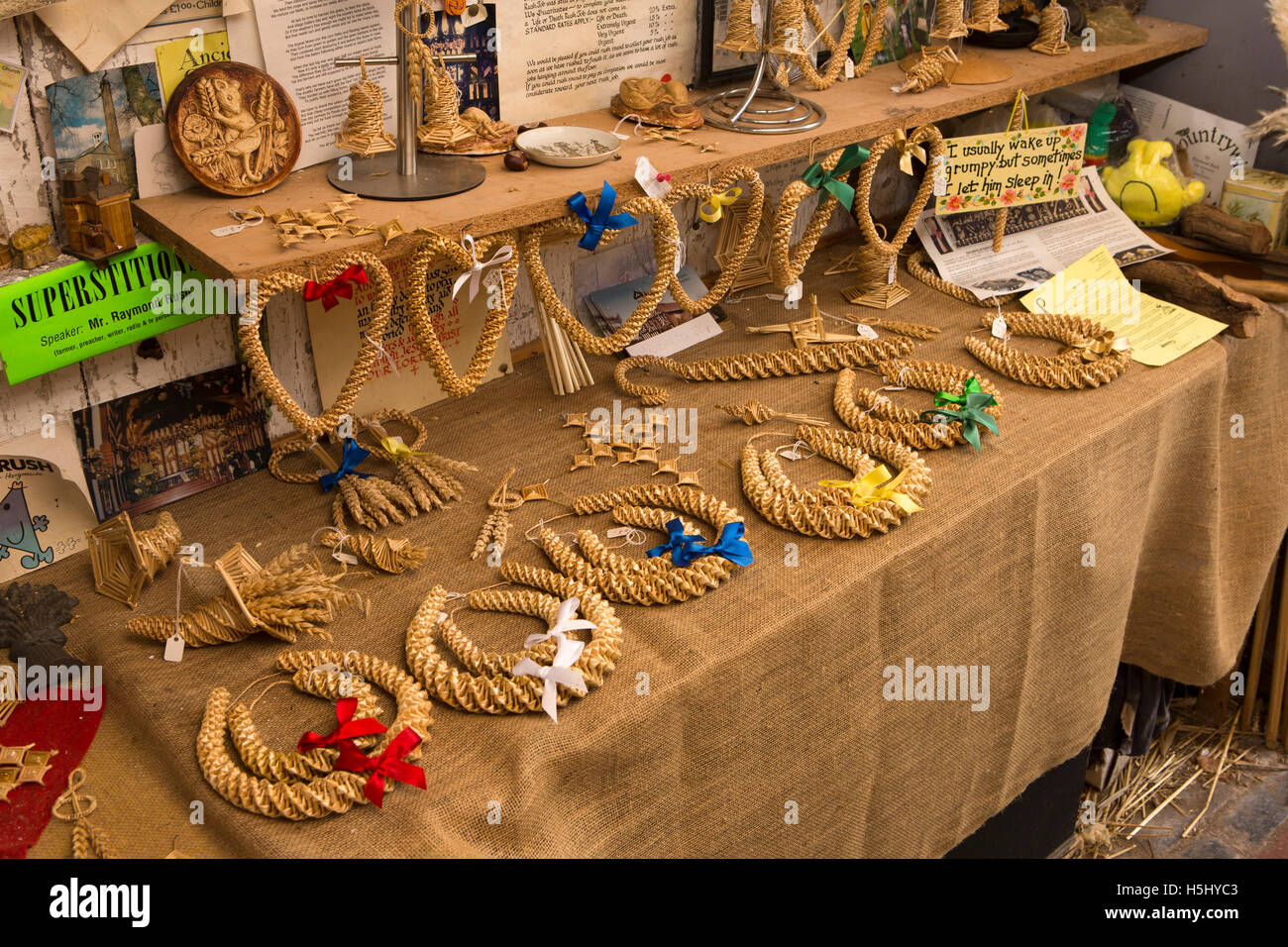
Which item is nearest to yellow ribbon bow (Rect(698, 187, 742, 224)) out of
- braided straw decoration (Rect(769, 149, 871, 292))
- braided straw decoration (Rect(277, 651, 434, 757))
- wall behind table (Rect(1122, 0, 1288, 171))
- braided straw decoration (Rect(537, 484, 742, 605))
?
braided straw decoration (Rect(769, 149, 871, 292))

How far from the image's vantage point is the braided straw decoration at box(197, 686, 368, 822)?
1075mm

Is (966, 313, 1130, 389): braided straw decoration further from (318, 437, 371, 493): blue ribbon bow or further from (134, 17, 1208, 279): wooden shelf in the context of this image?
(318, 437, 371, 493): blue ribbon bow

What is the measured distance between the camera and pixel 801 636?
1345 mm

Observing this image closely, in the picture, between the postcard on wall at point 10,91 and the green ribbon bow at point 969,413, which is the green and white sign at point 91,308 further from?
the green ribbon bow at point 969,413

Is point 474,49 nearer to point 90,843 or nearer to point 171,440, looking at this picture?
point 171,440

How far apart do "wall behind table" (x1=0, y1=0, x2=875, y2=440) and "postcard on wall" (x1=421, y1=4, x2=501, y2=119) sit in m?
0.03

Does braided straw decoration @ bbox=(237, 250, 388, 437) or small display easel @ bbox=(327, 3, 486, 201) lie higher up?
small display easel @ bbox=(327, 3, 486, 201)

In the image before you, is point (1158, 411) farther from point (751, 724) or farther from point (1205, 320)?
point (751, 724)

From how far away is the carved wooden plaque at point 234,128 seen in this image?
1331 millimetres

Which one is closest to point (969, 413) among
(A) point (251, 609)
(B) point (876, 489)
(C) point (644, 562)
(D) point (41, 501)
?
(B) point (876, 489)

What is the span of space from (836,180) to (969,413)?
0.43m

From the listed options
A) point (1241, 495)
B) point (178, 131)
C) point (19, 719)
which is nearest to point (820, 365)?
point (1241, 495)

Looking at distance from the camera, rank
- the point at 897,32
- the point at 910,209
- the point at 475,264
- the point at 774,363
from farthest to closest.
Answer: the point at 897,32, the point at 910,209, the point at 774,363, the point at 475,264
